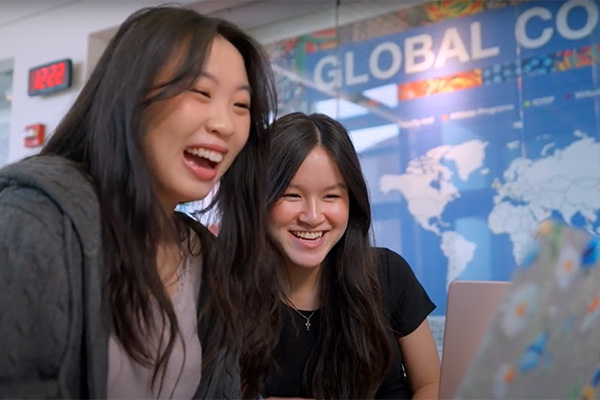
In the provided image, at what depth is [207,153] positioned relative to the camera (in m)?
0.88

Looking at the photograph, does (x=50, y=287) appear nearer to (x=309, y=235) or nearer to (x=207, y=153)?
(x=207, y=153)

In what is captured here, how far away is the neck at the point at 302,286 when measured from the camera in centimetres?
138

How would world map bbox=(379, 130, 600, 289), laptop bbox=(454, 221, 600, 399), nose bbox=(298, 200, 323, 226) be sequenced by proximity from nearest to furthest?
laptop bbox=(454, 221, 600, 399)
nose bbox=(298, 200, 323, 226)
world map bbox=(379, 130, 600, 289)

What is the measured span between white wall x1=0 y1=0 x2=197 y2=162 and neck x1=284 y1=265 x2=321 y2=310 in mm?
2244

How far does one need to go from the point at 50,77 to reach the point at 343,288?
2.53m

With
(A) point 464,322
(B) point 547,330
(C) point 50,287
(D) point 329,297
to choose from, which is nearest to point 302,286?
(D) point 329,297

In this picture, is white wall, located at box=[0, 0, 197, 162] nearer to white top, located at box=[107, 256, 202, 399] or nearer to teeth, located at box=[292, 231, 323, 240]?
teeth, located at box=[292, 231, 323, 240]

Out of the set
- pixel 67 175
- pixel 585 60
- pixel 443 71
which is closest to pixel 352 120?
pixel 443 71

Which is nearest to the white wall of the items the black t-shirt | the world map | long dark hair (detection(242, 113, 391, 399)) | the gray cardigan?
the world map

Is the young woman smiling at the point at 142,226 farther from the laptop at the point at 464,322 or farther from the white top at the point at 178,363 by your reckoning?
the laptop at the point at 464,322

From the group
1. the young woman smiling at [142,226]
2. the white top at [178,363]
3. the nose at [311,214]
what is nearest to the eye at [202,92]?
the young woman smiling at [142,226]

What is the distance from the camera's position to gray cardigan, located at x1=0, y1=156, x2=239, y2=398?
662 millimetres

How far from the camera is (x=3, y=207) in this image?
0.71 meters

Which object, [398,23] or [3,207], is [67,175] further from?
[398,23]
